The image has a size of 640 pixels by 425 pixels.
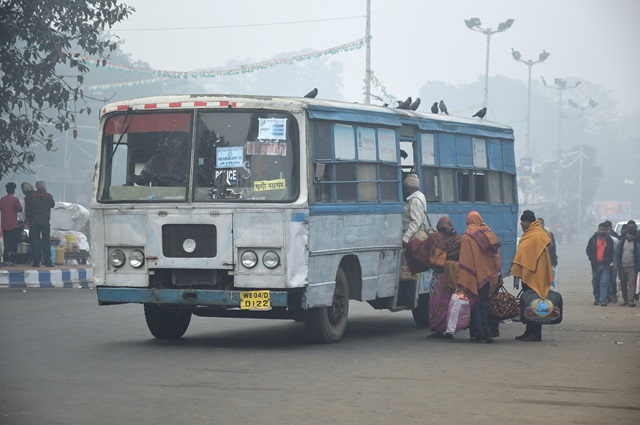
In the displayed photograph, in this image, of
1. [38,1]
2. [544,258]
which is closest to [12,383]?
[544,258]

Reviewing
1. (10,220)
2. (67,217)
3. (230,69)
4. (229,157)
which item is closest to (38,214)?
(10,220)

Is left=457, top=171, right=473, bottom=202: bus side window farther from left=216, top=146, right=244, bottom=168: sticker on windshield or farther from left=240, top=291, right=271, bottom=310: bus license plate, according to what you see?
left=240, top=291, right=271, bottom=310: bus license plate

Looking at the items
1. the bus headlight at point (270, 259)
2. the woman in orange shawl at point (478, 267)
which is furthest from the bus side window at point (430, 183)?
the bus headlight at point (270, 259)

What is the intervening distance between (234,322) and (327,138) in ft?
15.8

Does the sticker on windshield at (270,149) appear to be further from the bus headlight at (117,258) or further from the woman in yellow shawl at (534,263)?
the woman in yellow shawl at (534,263)

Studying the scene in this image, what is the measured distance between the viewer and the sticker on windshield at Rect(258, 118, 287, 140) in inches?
515

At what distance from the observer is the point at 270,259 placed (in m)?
12.9

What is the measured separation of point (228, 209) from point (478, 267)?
330cm

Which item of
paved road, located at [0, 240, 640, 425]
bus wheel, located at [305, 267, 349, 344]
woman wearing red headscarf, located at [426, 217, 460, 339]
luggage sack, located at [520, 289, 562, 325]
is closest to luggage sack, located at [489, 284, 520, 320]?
luggage sack, located at [520, 289, 562, 325]

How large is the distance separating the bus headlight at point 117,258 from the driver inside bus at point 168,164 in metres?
0.76

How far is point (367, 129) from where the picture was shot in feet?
48.8

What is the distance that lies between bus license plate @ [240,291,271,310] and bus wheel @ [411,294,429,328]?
4.83m

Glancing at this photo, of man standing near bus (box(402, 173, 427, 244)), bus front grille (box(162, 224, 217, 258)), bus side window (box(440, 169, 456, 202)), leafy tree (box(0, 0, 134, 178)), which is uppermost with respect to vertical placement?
Answer: leafy tree (box(0, 0, 134, 178))

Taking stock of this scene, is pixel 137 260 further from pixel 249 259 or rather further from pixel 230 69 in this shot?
pixel 230 69
